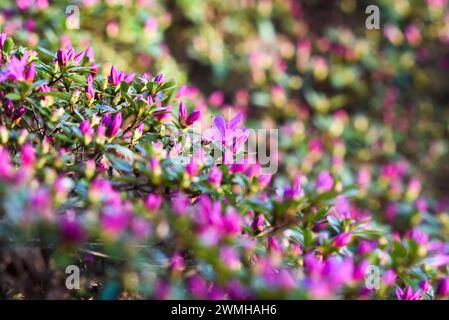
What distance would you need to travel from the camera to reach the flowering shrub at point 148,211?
3.98 feet

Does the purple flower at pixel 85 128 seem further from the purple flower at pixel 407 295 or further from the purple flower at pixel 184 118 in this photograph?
the purple flower at pixel 407 295

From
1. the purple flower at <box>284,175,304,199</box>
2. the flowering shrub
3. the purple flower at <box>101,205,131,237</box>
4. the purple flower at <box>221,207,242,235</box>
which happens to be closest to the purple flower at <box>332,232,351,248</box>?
the flowering shrub

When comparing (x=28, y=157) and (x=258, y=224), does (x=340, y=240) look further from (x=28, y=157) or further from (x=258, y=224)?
(x=28, y=157)

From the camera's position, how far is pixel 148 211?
1306 millimetres

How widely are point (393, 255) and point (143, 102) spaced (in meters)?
0.93

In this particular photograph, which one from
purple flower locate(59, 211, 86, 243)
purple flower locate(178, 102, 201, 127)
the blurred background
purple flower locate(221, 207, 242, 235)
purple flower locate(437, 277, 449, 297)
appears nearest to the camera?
purple flower locate(59, 211, 86, 243)

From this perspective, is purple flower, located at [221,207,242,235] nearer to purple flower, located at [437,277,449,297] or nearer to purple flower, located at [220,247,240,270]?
purple flower, located at [220,247,240,270]

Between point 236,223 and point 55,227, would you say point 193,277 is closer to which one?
point 236,223

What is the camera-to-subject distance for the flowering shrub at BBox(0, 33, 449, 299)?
1213 millimetres

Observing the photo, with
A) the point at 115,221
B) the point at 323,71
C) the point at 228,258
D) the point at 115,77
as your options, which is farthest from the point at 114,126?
the point at 323,71

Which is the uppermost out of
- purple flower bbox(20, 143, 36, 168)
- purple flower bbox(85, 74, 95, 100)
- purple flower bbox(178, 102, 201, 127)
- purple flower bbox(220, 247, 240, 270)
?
purple flower bbox(85, 74, 95, 100)

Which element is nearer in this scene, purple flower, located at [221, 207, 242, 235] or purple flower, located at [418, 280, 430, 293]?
purple flower, located at [221, 207, 242, 235]

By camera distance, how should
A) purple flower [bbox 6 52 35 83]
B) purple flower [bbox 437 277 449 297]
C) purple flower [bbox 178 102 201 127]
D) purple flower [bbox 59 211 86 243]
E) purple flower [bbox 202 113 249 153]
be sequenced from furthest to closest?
purple flower [bbox 437 277 449 297] < purple flower [bbox 178 102 201 127] < purple flower [bbox 202 113 249 153] < purple flower [bbox 6 52 35 83] < purple flower [bbox 59 211 86 243]

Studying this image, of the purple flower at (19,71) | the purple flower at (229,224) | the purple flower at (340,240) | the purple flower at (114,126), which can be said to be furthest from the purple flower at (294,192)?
the purple flower at (19,71)
